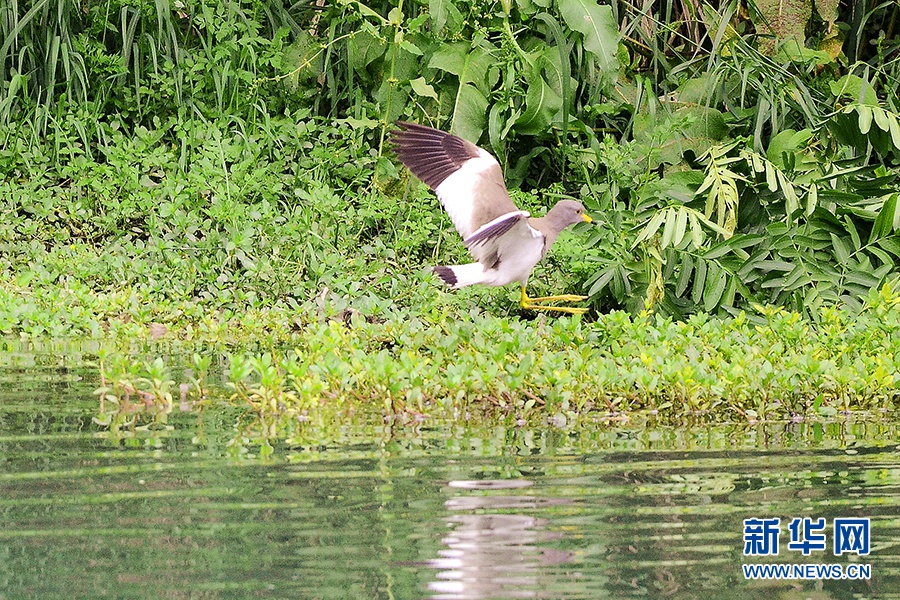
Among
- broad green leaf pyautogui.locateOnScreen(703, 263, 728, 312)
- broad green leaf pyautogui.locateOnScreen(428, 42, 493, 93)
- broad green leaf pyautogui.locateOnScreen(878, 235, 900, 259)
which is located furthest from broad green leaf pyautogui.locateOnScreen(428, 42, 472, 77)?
broad green leaf pyautogui.locateOnScreen(878, 235, 900, 259)

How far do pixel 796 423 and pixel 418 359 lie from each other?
129cm

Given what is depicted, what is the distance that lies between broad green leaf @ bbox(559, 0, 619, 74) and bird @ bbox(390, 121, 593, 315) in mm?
1798

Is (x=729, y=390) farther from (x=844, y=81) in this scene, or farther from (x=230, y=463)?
(x=844, y=81)

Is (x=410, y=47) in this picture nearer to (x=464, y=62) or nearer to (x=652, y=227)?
(x=464, y=62)

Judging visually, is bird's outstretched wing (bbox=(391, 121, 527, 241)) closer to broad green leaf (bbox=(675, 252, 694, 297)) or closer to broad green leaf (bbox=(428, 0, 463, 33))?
broad green leaf (bbox=(675, 252, 694, 297))

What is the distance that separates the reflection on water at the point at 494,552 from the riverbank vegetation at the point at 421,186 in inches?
64.7

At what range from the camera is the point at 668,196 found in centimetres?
705

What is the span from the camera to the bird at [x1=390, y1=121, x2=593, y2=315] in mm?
6234

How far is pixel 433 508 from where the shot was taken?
3.14 metres

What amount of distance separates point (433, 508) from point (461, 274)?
10.6ft

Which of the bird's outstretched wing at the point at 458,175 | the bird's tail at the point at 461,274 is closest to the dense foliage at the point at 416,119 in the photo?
the bird's tail at the point at 461,274

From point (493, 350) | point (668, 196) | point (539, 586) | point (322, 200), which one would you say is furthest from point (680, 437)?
point (322, 200)

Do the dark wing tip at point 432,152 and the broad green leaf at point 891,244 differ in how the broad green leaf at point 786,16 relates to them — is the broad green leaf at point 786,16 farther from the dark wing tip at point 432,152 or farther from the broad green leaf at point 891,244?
the dark wing tip at point 432,152

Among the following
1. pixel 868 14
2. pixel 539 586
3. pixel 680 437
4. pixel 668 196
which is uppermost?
pixel 868 14
